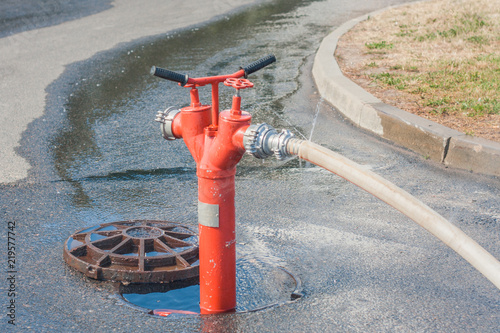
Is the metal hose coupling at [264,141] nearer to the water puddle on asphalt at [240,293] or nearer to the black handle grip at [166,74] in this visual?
the black handle grip at [166,74]

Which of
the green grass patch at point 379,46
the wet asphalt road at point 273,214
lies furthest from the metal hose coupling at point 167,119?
the green grass patch at point 379,46

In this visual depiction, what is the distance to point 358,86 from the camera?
20.1 feet

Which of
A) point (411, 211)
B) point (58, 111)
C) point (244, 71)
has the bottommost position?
point (58, 111)

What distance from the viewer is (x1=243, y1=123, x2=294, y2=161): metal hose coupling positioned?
7.79 feet

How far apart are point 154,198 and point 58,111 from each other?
2532 millimetres

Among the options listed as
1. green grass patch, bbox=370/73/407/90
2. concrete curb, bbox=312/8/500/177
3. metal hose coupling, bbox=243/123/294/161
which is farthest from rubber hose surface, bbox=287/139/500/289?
green grass patch, bbox=370/73/407/90

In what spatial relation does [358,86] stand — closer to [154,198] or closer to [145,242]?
[154,198]

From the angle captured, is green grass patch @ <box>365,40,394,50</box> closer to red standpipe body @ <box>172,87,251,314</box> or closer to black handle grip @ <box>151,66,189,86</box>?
red standpipe body @ <box>172,87,251,314</box>

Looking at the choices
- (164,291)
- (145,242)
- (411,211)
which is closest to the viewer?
(411,211)

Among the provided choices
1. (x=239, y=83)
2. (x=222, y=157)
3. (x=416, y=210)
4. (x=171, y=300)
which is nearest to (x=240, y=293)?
(x=171, y=300)

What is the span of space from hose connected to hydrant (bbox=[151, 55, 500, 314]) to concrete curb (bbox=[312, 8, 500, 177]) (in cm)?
235

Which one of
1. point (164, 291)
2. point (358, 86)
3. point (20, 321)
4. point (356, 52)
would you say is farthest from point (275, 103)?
point (20, 321)

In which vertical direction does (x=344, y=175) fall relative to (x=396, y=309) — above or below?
above

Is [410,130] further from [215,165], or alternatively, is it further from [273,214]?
[215,165]
